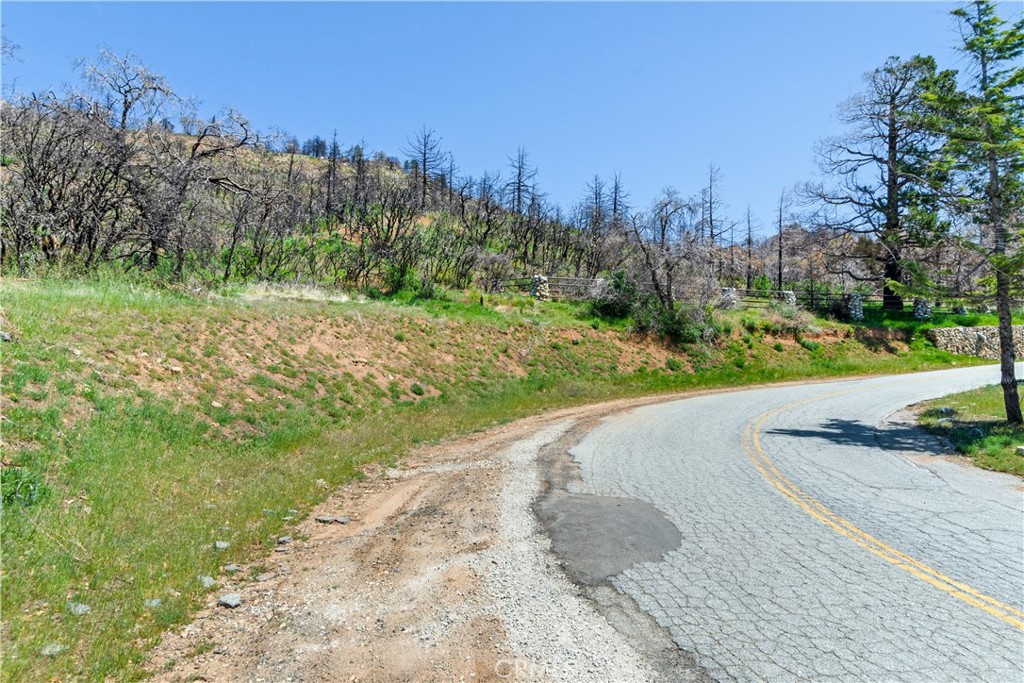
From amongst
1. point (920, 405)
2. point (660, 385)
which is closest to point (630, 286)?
point (660, 385)

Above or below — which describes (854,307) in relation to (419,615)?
above

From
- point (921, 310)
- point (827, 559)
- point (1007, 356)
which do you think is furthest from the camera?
point (921, 310)

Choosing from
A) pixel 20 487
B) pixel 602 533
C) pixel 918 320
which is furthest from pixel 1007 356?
pixel 918 320

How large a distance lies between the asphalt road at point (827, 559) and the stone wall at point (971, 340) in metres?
30.7

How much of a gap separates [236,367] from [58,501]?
644 cm

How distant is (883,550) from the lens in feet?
18.9

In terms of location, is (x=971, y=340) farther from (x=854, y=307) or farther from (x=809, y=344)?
(x=809, y=344)

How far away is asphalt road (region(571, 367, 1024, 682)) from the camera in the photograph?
3998 mm

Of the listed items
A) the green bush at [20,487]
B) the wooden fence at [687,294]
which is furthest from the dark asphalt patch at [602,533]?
the wooden fence at [687,294]

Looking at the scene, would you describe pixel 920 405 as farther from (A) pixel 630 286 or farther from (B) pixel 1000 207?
(A) pixel 630 286

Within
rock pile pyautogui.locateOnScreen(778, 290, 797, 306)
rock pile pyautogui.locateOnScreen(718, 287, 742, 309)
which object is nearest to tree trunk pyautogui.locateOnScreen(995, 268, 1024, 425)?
rock pile pyautogui.locateOnScreen(718, 287, 742, 309)

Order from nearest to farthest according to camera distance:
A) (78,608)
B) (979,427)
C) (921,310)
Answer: (78,608), (979,427), (921,310)

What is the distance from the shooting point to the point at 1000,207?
12508 millimetres

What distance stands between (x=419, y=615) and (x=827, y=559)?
4067 mm
